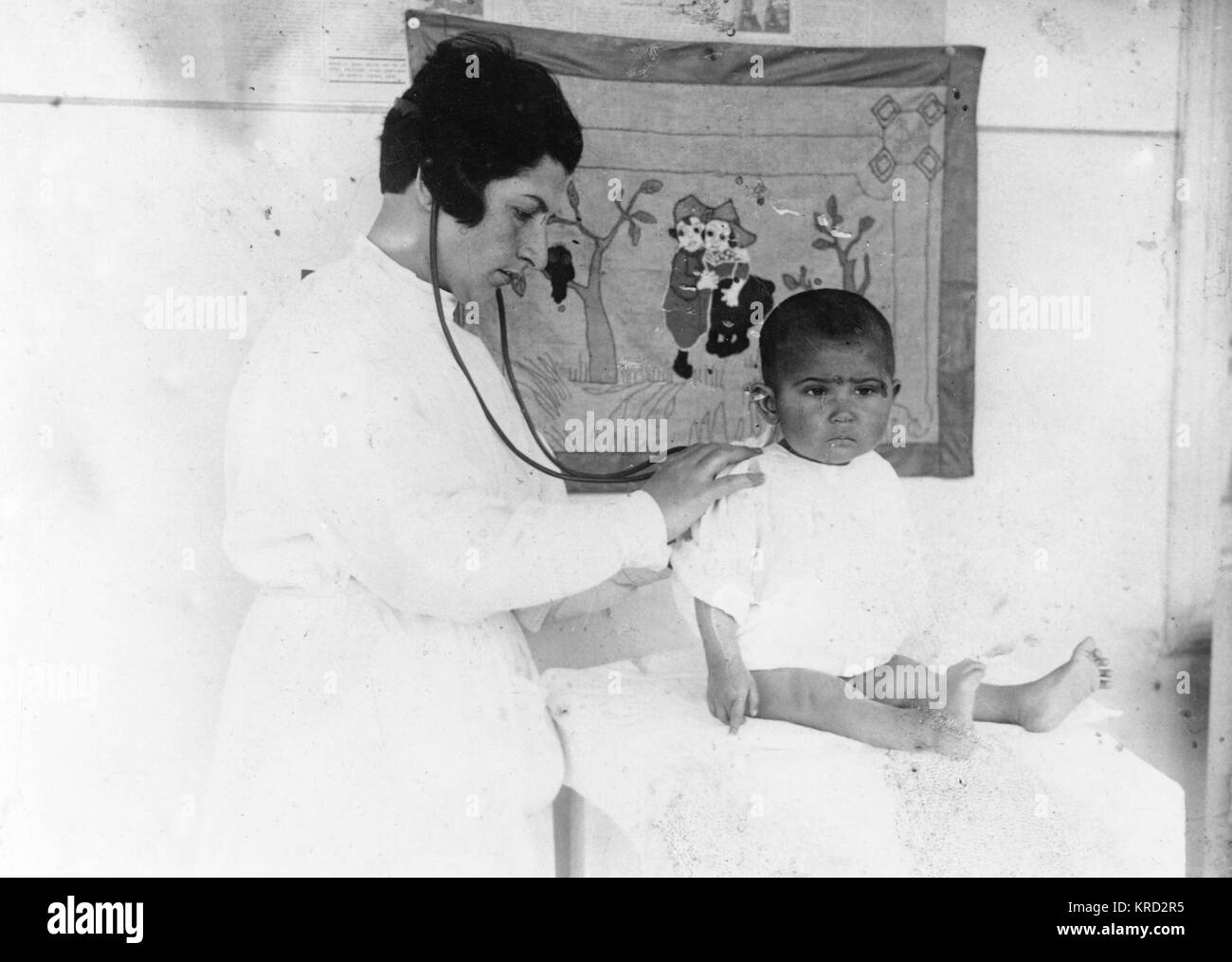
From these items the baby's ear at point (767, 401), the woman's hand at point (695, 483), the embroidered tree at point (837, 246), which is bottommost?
the woman's hand at point (695, 483)

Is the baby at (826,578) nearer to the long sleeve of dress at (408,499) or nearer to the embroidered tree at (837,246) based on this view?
the embroidered tree at (837,246)

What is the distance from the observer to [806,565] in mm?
1902

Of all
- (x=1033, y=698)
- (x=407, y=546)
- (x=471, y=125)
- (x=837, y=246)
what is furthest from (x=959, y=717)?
(x=471, y=125)

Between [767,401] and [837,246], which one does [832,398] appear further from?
[837,246]

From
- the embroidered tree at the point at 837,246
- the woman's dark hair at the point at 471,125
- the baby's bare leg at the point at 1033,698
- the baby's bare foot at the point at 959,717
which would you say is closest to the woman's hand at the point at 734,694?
the baby's bare leg at the point at 1033,698

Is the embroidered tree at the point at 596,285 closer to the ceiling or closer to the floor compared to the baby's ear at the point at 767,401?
closer to the ceiling

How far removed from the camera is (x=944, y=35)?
2041mm

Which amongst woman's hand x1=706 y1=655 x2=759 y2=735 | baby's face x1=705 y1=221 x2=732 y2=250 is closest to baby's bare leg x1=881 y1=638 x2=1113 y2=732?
woman's hand x1=706 y1=655 x2=759 y2=735

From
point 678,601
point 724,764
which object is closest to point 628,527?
point 678,601

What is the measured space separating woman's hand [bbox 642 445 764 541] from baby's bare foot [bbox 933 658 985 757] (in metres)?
0.46

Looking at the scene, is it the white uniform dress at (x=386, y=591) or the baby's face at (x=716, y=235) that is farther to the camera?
the baby's face at (x=716, y=235)

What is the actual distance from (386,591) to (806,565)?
0.69 m

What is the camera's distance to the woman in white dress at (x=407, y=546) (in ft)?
5.99
